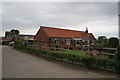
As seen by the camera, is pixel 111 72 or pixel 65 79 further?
pixel 111 72

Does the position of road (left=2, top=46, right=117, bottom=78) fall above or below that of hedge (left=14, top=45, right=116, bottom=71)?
below

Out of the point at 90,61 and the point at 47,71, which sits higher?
the point at 90,61

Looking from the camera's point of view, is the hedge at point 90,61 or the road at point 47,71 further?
the hedge at point 90,61

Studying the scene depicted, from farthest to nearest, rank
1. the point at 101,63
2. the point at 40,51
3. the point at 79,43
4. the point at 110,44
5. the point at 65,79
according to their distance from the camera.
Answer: the point at 79,43, the point at 40,51, the point at 110,44, the point at 101,63, the point at 65,79

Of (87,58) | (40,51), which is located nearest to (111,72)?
(87,58)

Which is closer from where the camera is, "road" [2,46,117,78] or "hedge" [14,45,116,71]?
"road" [2,46,117,78]

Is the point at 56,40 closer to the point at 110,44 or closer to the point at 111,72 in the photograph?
the point at 110,44

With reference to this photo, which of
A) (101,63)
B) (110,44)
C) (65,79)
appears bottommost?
(65,79)

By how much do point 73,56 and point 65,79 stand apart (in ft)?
11.0

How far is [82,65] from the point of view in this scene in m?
7.97

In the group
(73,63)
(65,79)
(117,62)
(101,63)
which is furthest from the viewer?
(73,63)

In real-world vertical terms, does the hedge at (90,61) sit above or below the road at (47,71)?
above

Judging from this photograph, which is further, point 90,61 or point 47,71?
point 90,61

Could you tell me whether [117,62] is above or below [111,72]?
above
